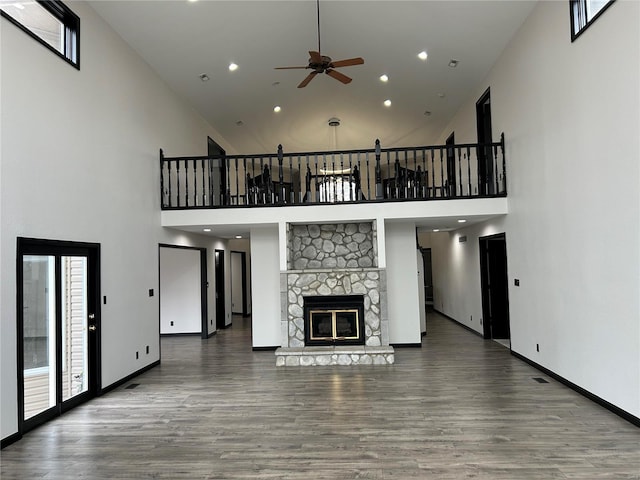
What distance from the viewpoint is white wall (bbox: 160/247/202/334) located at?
9430 mm

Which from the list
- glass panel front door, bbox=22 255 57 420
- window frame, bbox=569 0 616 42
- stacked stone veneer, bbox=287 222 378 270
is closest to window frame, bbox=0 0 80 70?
glass panel front door, bbox=22 255 57 420

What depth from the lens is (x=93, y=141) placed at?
17.0 feet

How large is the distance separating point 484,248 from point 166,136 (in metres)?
6.40

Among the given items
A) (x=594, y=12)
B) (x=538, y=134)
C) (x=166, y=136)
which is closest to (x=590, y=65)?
(x=594, y=12)

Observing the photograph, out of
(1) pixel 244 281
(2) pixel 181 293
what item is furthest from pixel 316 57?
(1) pixel 244 281

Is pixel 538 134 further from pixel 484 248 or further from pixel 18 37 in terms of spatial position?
pixel 18 37

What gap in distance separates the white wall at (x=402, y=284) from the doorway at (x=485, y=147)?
1.45 m

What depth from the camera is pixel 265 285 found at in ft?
25.8

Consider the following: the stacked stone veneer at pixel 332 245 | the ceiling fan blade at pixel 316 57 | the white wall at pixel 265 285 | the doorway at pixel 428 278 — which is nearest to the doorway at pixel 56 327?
the white wall at pixel 265 285

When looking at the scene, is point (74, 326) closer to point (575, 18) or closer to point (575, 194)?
point (575, 194)

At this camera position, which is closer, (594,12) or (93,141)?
(594,12)

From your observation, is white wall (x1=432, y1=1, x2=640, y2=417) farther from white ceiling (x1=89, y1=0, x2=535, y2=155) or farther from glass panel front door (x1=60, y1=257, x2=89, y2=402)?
A: glass panel front door (x1=60, y1=257, x2=89, y2=402)

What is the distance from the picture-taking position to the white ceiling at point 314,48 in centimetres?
582

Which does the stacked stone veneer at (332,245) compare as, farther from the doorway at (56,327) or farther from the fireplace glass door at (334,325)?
the doorway at (56,327)
